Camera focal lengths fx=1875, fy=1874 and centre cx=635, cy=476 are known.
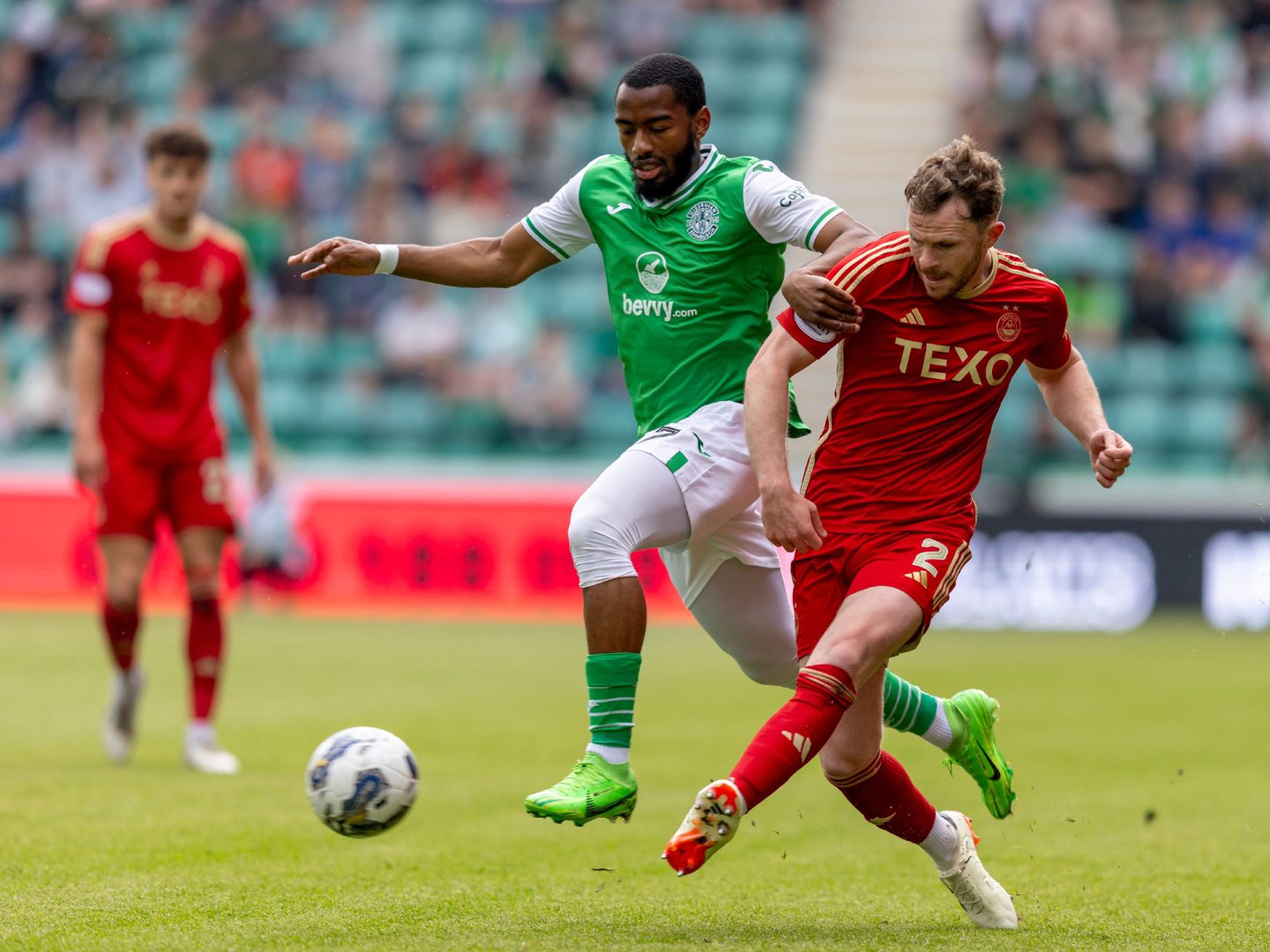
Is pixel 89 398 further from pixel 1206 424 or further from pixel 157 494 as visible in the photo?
pixel 1206 424

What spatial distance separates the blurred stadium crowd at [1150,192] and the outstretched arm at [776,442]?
39.2 feet

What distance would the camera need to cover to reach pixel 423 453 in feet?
57.7

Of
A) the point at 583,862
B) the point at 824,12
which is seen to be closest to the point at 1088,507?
the point at 824,12

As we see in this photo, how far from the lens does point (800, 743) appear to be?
4777mm

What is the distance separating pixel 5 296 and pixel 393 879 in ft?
48.9

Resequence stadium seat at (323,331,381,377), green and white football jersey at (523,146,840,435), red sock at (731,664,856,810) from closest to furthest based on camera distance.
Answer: red sock at (731,664,856,810), green and white football jersey at (523,146,840,435), stadium seat at (323,331,381,377)

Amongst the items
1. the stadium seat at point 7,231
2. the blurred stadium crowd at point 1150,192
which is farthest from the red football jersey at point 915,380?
the stadium seat at point 7,231

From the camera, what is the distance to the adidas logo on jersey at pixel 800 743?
4.76 meters

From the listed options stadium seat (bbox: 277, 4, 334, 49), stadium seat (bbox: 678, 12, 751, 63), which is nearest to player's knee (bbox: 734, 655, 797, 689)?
stadium seat (bbox: 678, 12, 751, 63)

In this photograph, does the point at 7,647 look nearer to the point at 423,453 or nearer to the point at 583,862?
the point at 423,453

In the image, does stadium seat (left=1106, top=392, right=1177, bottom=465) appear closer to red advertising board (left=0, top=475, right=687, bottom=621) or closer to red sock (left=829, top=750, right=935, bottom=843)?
red advertising board (left=0, top=475, right=687, bottom=621)

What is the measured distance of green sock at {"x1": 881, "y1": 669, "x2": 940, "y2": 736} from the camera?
227 inches

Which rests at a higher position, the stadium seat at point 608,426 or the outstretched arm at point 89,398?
the outstretched arm at point 89,398

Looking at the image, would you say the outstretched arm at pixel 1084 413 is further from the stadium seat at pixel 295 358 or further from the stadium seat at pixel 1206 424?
the stadium seat at pixel 295 358
